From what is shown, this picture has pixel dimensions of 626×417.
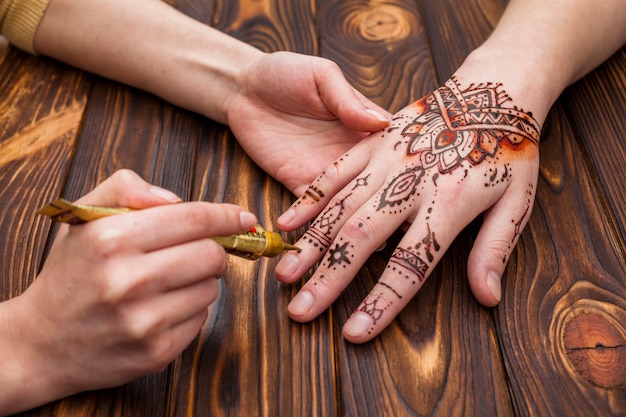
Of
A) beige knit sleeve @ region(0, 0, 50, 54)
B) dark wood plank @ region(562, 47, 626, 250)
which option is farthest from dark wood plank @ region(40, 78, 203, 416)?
dark wood plank @ region(562, 47, 626, 250)

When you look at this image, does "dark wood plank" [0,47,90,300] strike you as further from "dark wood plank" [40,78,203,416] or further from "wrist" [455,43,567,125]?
"wrist" [455,43,567,125]

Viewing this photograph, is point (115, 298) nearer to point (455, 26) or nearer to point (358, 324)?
point (358, 324)

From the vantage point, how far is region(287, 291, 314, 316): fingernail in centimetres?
91

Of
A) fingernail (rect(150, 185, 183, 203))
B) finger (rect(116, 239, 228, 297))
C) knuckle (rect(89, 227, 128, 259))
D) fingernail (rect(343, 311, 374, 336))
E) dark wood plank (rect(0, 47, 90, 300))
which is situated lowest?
dark wood plank (rect(0, 47, 90, 300))

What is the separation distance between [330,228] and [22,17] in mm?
836

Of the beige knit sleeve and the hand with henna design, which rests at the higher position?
the hand with henna design

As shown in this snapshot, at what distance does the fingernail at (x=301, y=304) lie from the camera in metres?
0.91

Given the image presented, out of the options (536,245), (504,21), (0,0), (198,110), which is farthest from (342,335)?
(0,0)

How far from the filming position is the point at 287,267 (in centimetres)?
96

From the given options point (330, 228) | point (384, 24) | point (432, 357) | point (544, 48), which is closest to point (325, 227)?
point (330, 228)

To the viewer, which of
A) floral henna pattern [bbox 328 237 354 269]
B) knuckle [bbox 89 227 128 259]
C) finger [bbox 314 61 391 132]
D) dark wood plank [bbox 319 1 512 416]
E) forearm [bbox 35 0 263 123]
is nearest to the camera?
knuckle [bbox 89 227 128 259]

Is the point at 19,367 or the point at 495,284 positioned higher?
the point at 495,284

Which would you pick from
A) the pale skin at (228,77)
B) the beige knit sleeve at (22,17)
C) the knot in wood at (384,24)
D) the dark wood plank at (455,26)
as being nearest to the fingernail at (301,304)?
the pale skin at (228,77)

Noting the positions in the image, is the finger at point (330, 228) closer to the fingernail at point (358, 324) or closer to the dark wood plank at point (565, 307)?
the fingernail at point (358, 324)
